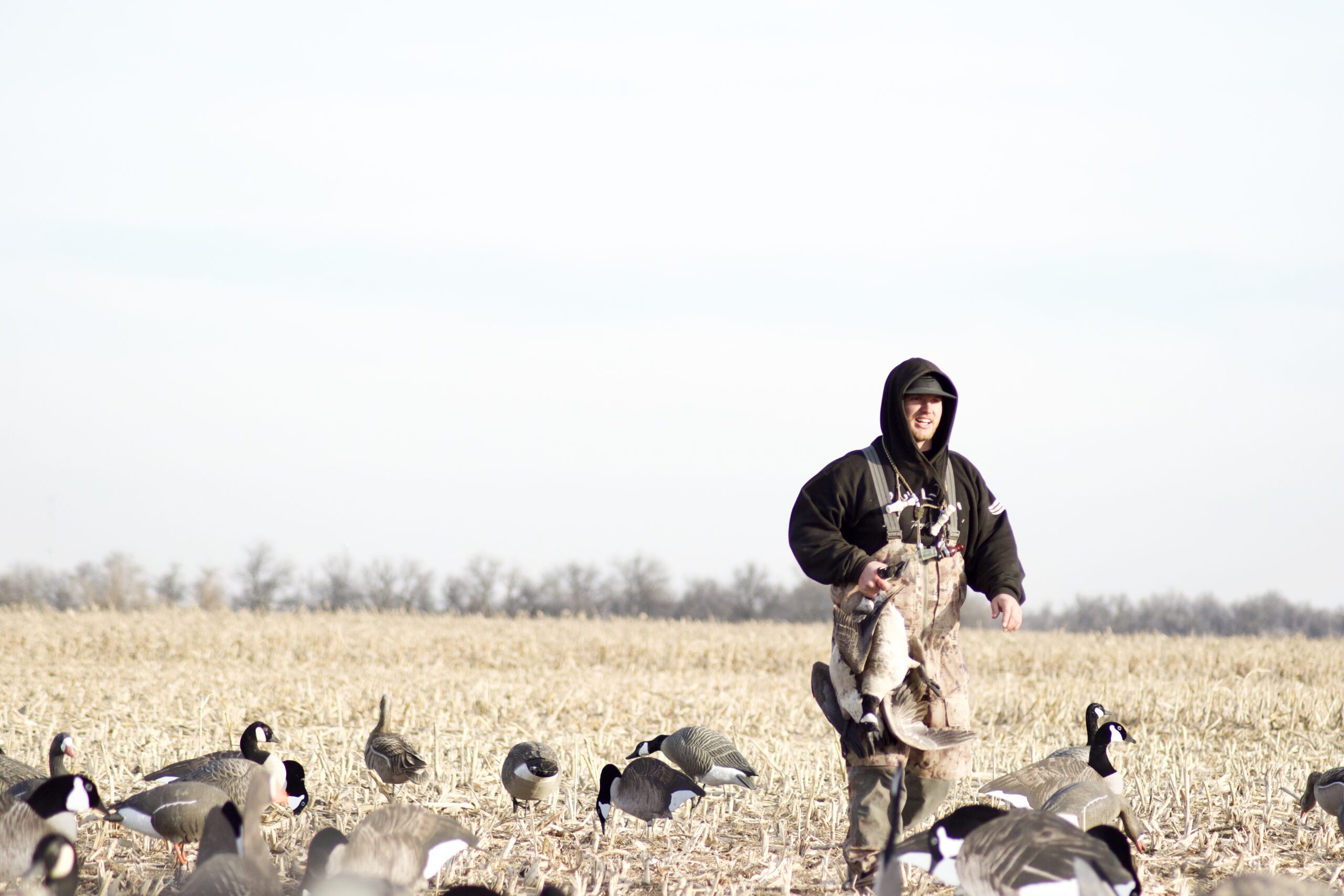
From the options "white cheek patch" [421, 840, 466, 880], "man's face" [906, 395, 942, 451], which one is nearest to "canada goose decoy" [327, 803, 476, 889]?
"white cheek patch" [421, 840, 466, 880]

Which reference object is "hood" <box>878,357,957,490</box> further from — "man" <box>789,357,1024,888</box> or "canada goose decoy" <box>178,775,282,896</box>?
"canada goose decoy" <box>178,775,282,896</box>

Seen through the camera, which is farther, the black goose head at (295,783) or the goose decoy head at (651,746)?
the goose decoy head at (651,746)

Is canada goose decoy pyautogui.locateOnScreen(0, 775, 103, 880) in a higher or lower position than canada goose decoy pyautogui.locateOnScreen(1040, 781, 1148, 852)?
higher

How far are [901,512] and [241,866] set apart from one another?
3.55 metres

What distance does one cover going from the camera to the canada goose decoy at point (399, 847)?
195 inches

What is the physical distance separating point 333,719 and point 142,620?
51.9 feet

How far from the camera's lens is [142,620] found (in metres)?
26.2

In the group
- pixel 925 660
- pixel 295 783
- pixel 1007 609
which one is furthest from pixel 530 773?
pixel 1007 609

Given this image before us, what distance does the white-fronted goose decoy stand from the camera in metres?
8.45

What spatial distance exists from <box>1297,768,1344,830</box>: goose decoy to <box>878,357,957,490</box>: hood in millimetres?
3520

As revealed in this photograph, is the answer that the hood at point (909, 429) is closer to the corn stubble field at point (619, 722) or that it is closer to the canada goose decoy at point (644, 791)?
the corn stubble field at point (619, 722)

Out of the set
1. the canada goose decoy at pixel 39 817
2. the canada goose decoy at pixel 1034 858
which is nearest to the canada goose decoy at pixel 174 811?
the canada goose decoy at pixel 39 817

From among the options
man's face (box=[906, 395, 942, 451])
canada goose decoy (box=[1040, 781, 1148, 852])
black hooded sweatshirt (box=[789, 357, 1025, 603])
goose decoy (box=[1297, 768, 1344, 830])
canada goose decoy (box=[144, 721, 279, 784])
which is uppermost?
man's face (box=[906, 395, 942, 451])

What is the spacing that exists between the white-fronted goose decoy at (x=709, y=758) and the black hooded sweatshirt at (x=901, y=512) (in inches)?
114
